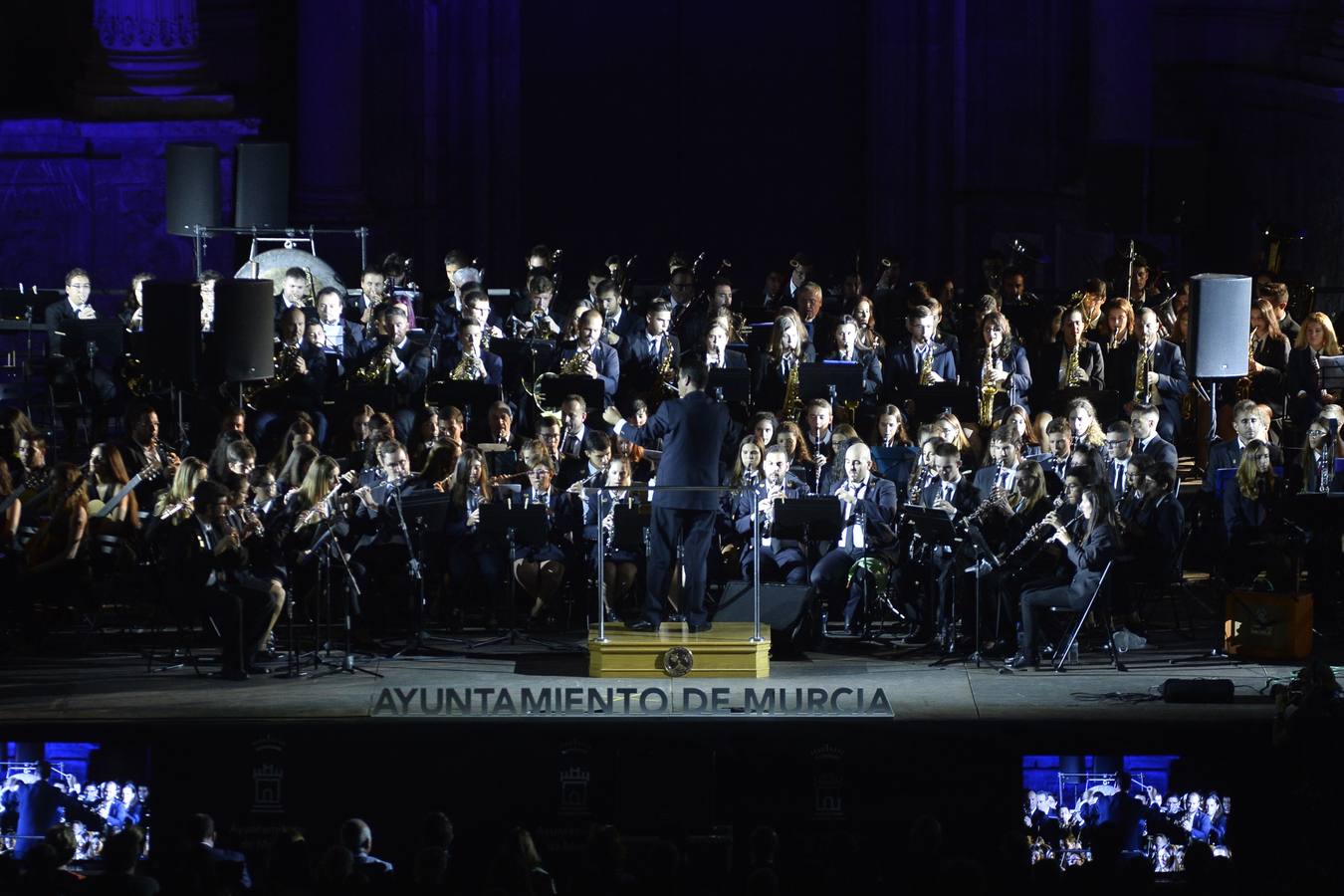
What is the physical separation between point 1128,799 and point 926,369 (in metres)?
4.42

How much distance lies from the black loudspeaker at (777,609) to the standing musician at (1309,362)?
4.12 metres

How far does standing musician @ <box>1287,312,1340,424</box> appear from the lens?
49.9 feet

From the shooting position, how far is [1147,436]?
13820mm

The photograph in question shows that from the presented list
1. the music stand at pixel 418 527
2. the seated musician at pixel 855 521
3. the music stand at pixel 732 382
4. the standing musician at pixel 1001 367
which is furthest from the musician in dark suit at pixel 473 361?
the standing musician at pixel 1001 367

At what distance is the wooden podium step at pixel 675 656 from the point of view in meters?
12.5

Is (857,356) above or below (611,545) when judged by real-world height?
above

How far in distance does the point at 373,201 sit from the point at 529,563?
24.7 ft

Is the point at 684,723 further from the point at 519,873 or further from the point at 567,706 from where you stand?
the point at 519,873

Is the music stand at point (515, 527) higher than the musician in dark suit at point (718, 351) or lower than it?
lower

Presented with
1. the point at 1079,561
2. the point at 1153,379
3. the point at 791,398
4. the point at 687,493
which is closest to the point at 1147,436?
the point at 1079,561

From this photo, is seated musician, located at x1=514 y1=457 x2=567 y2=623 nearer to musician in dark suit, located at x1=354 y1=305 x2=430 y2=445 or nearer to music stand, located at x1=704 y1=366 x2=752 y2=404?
music stand, located at x1=704 y1=366 x2=752 y2=404

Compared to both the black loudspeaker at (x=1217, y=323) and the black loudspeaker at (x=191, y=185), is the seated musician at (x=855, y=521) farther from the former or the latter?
the black loudspeaker at (x=191, y=185)

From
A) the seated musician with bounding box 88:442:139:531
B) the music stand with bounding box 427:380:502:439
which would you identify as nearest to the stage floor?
the seated musician with bounding box 88:442:139:531

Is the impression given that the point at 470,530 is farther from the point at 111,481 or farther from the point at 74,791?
the point at 74,791
